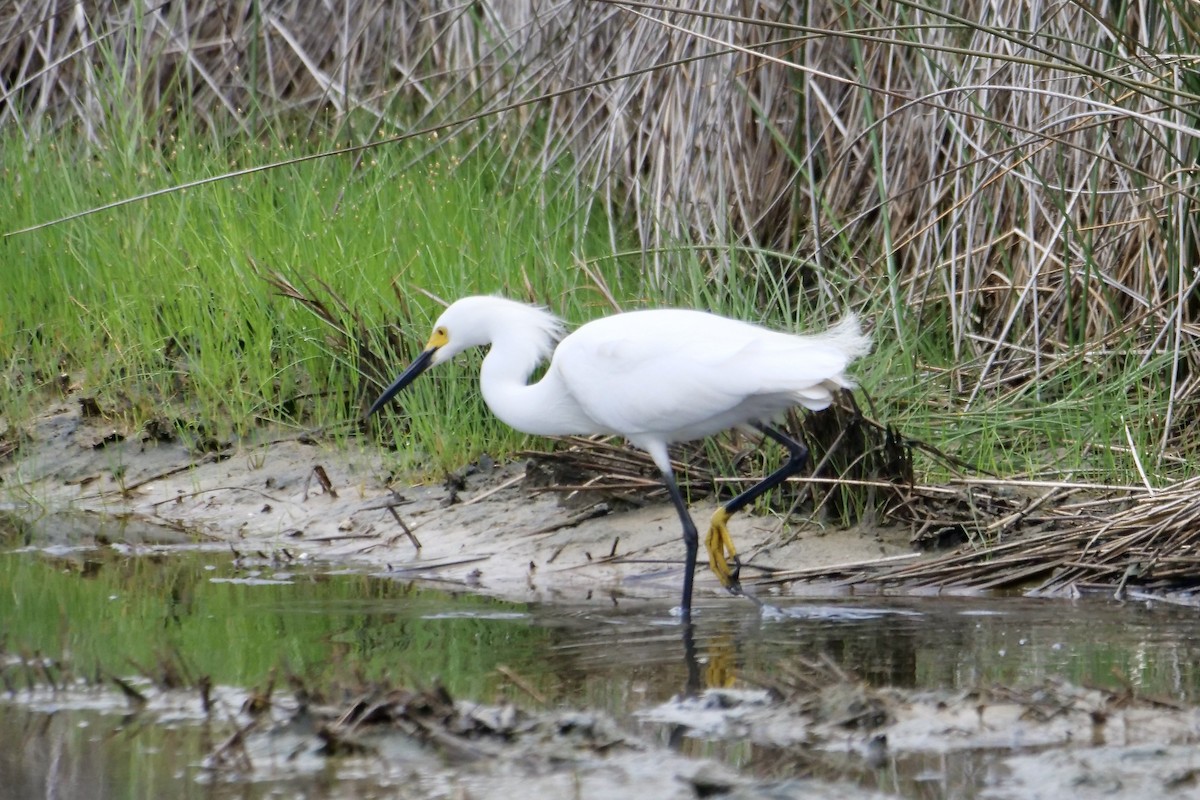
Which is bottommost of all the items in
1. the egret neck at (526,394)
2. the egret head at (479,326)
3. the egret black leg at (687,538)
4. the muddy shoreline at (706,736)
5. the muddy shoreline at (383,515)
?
the muddy shoreline at (383,515)

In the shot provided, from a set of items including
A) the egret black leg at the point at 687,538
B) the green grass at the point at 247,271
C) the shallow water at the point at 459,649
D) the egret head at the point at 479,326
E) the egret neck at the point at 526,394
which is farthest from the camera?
the green grass at the point at 247,271

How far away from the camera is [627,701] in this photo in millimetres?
3258

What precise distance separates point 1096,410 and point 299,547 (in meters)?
2.80

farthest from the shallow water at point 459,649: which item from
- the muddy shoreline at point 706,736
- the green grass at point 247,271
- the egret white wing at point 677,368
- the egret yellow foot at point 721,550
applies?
the green grass at point 247,271

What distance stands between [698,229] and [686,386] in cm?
193

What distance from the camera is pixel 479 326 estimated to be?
511cm

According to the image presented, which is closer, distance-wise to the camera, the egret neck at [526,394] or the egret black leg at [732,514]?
the egret black leg at [732,514]

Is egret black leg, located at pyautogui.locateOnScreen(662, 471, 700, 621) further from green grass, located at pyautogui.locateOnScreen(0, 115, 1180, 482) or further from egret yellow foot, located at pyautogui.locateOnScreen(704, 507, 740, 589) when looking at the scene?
green grass, located at pyautogui.locateOnScreen(0, 115, 1180, 482)

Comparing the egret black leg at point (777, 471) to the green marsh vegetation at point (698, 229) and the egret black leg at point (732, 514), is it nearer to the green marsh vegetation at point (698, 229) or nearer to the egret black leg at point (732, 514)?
the egret black leg at point (732, 514)

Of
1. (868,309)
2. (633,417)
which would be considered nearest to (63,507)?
(633,417)

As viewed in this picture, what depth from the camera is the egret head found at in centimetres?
508

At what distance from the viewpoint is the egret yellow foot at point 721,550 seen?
15.7 feet

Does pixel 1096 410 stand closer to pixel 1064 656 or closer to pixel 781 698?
pixel 1064 656

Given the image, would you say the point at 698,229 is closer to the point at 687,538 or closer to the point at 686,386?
the point at 686,386
